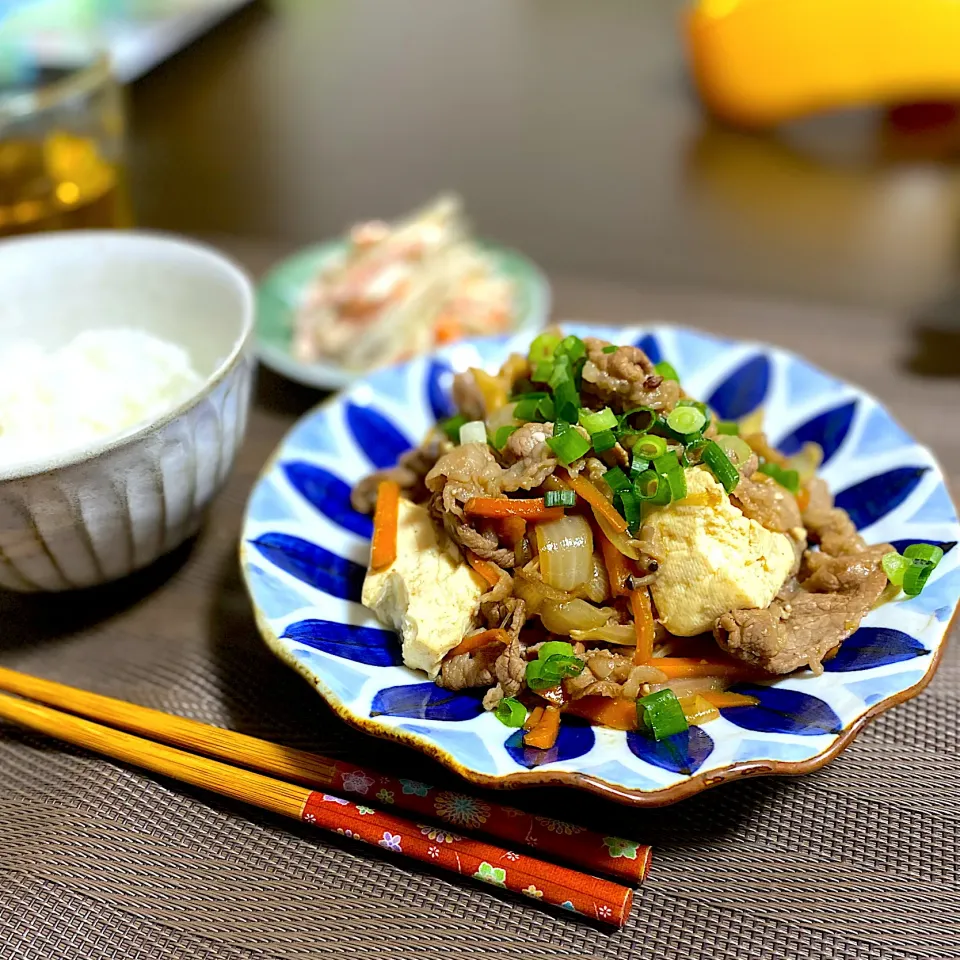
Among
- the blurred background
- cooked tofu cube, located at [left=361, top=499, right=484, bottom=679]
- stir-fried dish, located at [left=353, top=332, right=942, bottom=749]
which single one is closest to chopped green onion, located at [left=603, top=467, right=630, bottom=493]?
stir-fried dish, located at [left=353, top=332, right=942, bottom=749]

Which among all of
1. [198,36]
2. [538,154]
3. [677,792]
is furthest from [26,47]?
[677,792]

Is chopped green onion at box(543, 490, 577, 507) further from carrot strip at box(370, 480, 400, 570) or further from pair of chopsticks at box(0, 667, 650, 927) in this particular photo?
pair of chopsticks at box(0, 667, 650, 927)

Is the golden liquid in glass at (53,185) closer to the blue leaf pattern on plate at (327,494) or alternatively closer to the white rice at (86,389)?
the white rice at (86,389)

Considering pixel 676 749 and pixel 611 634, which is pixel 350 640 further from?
pixel 676 749

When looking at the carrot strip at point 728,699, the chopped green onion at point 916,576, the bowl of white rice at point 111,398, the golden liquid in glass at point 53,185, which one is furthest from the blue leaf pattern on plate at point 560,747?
the golden liquid in glass at point 53,185

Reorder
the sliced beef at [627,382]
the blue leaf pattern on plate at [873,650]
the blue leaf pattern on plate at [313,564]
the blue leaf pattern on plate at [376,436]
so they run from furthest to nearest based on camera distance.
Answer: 1. the blue leaf pattern on plate at [376,436]
2. the blue leaf pattern on plate at [313,564]
3. the sliced beef at [627,382]
4. the blue leaf pattern on plate at [873,650]
